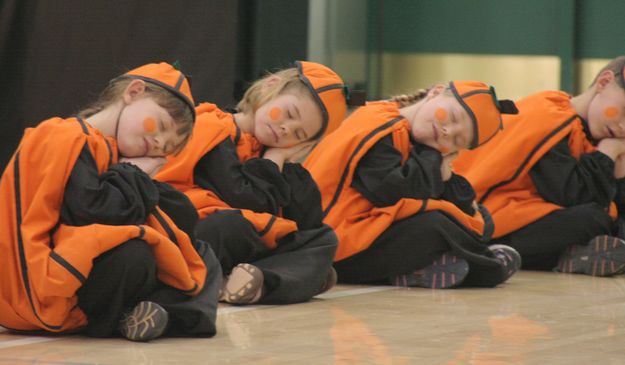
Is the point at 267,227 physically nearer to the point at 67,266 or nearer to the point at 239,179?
the point at 239,179

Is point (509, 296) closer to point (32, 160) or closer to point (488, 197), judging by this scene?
point (488, 197)

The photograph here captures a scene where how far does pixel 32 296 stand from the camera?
336 centimetres

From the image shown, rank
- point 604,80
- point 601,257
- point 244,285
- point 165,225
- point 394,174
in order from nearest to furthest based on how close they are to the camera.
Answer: point 165,225
point 244,285
point 394,174
point 601,257
point 604,80

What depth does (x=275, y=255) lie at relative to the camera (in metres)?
4.57

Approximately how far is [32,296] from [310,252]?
144 centimetres

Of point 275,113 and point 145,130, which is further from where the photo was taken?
point 275,113

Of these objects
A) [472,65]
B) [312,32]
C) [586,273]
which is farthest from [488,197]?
[472,65]

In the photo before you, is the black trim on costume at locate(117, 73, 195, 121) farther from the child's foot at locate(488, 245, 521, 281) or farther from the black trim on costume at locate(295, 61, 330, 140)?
the child's foot at locate(488, 245, 521, 281)

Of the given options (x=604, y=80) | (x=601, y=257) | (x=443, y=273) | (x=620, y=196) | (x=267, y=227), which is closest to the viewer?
(x=267, y=227)

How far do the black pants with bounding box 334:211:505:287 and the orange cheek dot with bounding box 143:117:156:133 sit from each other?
69.2 inches

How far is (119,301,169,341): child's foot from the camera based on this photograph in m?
3.41

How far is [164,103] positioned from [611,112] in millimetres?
2860

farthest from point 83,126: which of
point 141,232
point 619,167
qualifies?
point 619,167

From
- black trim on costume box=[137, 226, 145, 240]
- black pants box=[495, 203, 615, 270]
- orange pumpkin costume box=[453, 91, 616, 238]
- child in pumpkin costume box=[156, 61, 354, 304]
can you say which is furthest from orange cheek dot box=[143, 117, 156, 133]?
black pants box=[495, 203, 615, 270]
